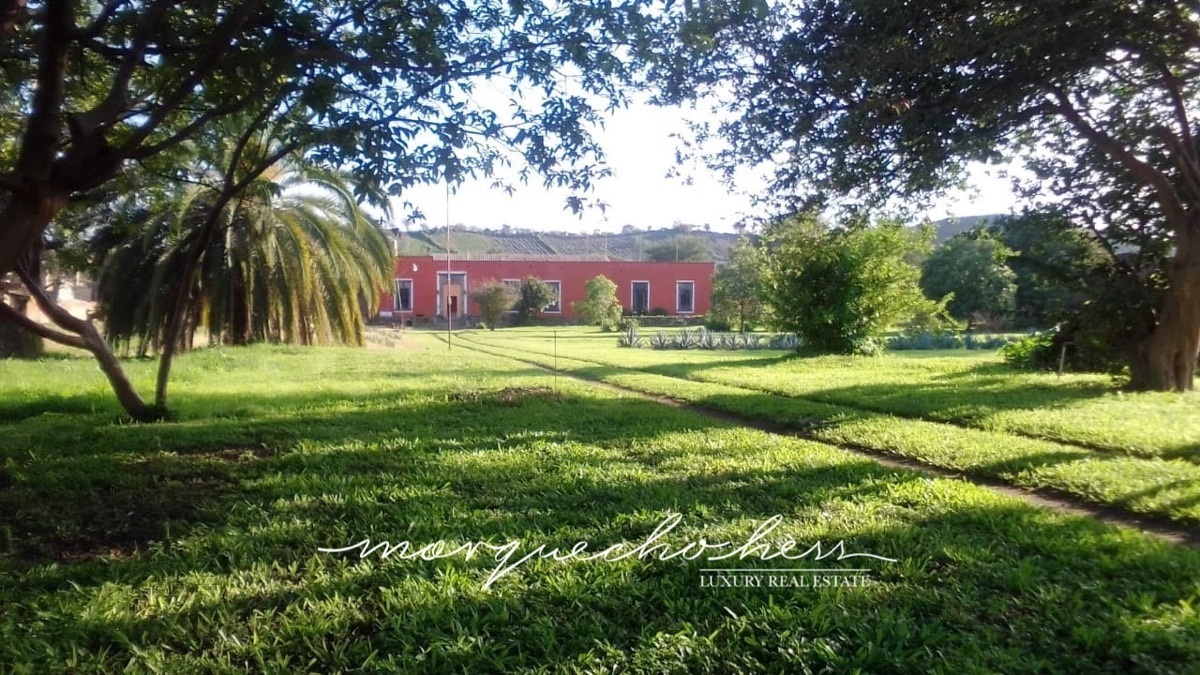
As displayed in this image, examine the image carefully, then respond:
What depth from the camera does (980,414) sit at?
7.55 metres

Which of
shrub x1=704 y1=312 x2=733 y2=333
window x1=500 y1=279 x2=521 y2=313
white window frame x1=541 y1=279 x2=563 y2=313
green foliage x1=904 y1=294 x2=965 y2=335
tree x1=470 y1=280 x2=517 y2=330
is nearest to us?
green foliage x1=904 y1=294 x2=965 y2=335

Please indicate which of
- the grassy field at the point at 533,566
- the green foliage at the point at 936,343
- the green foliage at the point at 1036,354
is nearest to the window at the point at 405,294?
the green foliage at the point at 936,343

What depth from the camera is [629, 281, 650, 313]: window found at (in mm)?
45250

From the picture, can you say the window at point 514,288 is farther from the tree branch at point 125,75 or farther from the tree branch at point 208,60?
the tree branch at point 125,75

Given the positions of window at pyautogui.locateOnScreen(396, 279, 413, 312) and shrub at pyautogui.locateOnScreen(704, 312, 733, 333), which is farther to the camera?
window at pyautogui.locateOnScreen(396, 279, 413, 312)

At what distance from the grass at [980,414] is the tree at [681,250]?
49266mm

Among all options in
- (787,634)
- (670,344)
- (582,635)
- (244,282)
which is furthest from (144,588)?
(670,344)

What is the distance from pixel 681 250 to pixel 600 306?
29785 millimetres

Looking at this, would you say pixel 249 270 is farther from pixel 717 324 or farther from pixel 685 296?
pixel 685 296

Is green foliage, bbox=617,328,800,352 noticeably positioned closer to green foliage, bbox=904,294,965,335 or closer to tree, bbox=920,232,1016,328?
green foliage, bbox=904,294,965,335

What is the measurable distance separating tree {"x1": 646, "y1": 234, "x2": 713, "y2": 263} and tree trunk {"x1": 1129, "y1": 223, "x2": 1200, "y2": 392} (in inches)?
2043

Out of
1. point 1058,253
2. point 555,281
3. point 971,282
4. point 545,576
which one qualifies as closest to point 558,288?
point 555,281

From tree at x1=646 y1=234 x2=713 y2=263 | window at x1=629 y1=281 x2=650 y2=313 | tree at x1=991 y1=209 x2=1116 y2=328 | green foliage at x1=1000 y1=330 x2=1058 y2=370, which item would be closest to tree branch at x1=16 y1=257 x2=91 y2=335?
tree at x1=991 y1=209 x2=1116 y2=328

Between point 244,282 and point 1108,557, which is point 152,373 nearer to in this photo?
point 244,282
